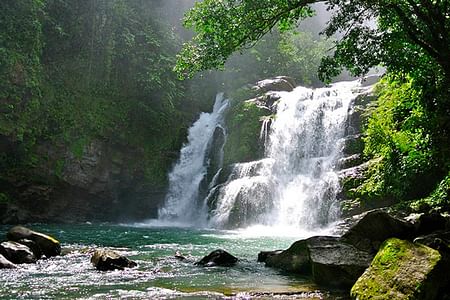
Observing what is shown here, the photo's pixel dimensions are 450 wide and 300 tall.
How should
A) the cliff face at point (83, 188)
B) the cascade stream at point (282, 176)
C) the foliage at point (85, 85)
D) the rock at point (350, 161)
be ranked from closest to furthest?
1. the rock at point (350, 161)
2. the cascade stream at point (282, 176)
3. the foliage at point (85, 85)
4. the cliff face at point (83, 188)

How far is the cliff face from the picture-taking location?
2428cm

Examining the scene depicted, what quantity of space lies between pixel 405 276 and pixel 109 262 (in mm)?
7024

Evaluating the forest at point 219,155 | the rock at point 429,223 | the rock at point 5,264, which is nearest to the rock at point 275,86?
the forest at point 219,155

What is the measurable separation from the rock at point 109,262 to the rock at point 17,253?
1.86 metres

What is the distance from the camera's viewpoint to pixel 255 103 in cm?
3134

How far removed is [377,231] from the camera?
984cm

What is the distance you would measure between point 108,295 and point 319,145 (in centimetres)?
2017

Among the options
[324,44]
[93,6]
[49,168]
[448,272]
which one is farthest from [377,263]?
[324,44]

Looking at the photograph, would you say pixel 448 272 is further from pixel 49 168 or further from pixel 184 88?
pixel 184 88

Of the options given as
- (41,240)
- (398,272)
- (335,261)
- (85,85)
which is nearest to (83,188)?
(85,85)

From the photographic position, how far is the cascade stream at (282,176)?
23031 millimetres

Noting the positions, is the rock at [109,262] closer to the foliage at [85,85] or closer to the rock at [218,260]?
the rock at [218,260]

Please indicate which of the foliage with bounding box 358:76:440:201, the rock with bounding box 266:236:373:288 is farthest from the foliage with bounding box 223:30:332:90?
the rock with bounding box 266:236:373:288

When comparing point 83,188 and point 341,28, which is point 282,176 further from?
point 341,28
